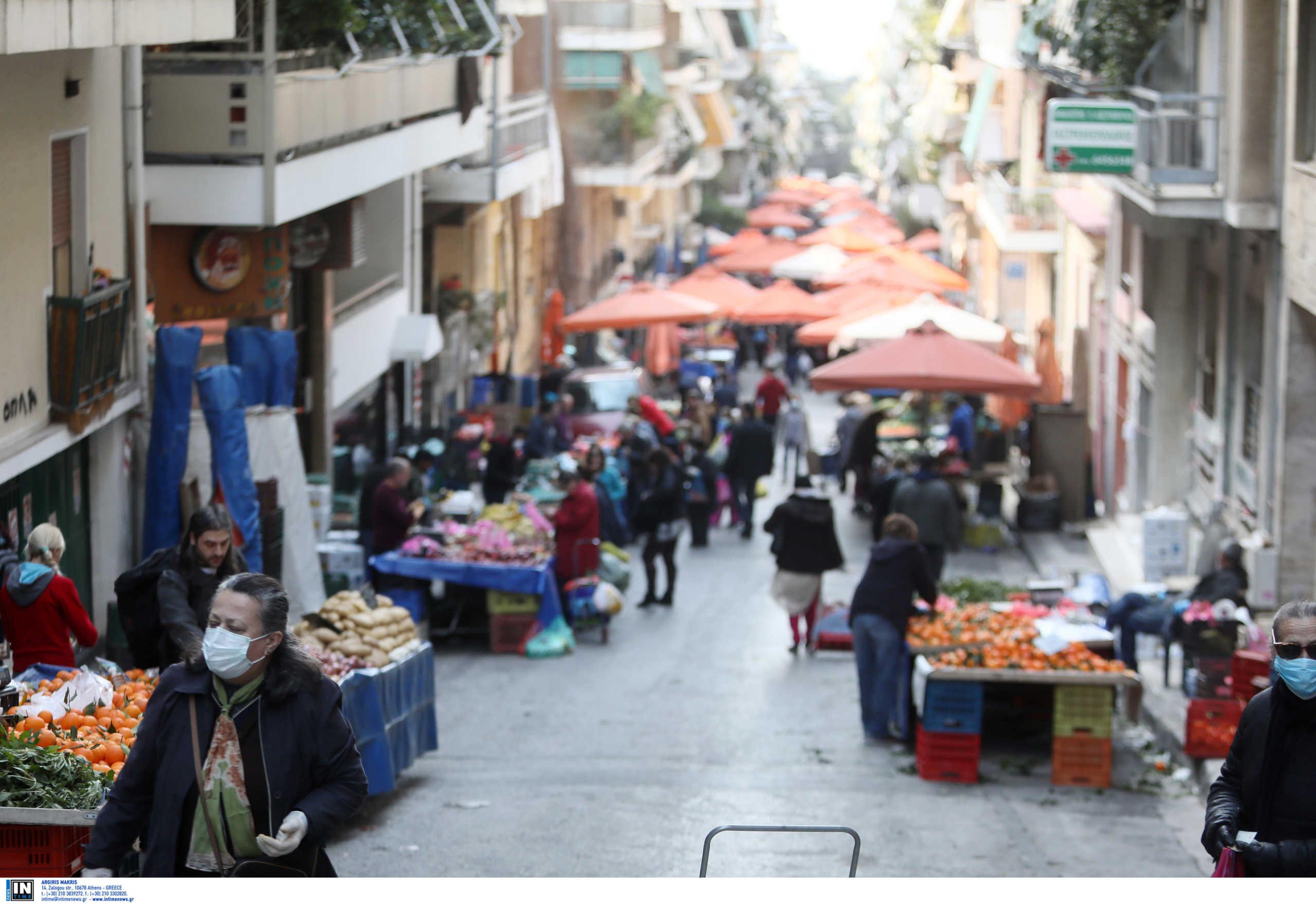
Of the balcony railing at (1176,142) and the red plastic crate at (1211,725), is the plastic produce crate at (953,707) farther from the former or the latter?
the balcony railing at (1176,142)

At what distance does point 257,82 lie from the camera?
14.1 metres

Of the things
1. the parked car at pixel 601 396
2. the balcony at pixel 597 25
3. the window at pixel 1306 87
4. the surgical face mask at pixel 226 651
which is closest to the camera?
the surgical face mask at pixel 226 651

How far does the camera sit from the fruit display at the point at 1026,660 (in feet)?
39.1

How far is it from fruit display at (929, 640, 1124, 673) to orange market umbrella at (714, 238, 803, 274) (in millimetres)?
28663

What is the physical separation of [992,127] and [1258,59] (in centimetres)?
2416

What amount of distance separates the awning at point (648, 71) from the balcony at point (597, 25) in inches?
78.6

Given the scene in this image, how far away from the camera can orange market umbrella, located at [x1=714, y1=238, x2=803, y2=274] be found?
41.1m

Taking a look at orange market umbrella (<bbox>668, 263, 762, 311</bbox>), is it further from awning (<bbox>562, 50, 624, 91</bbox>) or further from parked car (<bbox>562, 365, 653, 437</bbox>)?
awning (<bbox>562, 50, 624, 91</bbox>)

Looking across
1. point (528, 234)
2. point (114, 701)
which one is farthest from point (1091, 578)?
point (528, 234)

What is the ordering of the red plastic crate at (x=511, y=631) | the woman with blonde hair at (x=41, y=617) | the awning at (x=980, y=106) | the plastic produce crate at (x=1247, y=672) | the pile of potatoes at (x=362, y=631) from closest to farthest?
the woman with blonde hair at (x=41, y=617)
the pile of potatoes at (x=362, y=631)
the plastic produce crate at (x=1247, y=672)
the red plastic crate at (x=511, y=631)
the awning at (x=980, y=106)

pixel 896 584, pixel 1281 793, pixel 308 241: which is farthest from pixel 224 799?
pixel 308 241

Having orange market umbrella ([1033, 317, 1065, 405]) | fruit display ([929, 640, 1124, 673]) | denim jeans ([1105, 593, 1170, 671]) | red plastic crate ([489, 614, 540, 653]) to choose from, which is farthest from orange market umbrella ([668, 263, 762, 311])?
fruit display ([929, 640, 1124, 673])

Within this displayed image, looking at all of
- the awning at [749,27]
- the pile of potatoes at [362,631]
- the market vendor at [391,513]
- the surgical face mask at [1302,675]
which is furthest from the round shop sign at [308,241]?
the awning at [749,27]

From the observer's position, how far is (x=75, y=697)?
7875 mm
